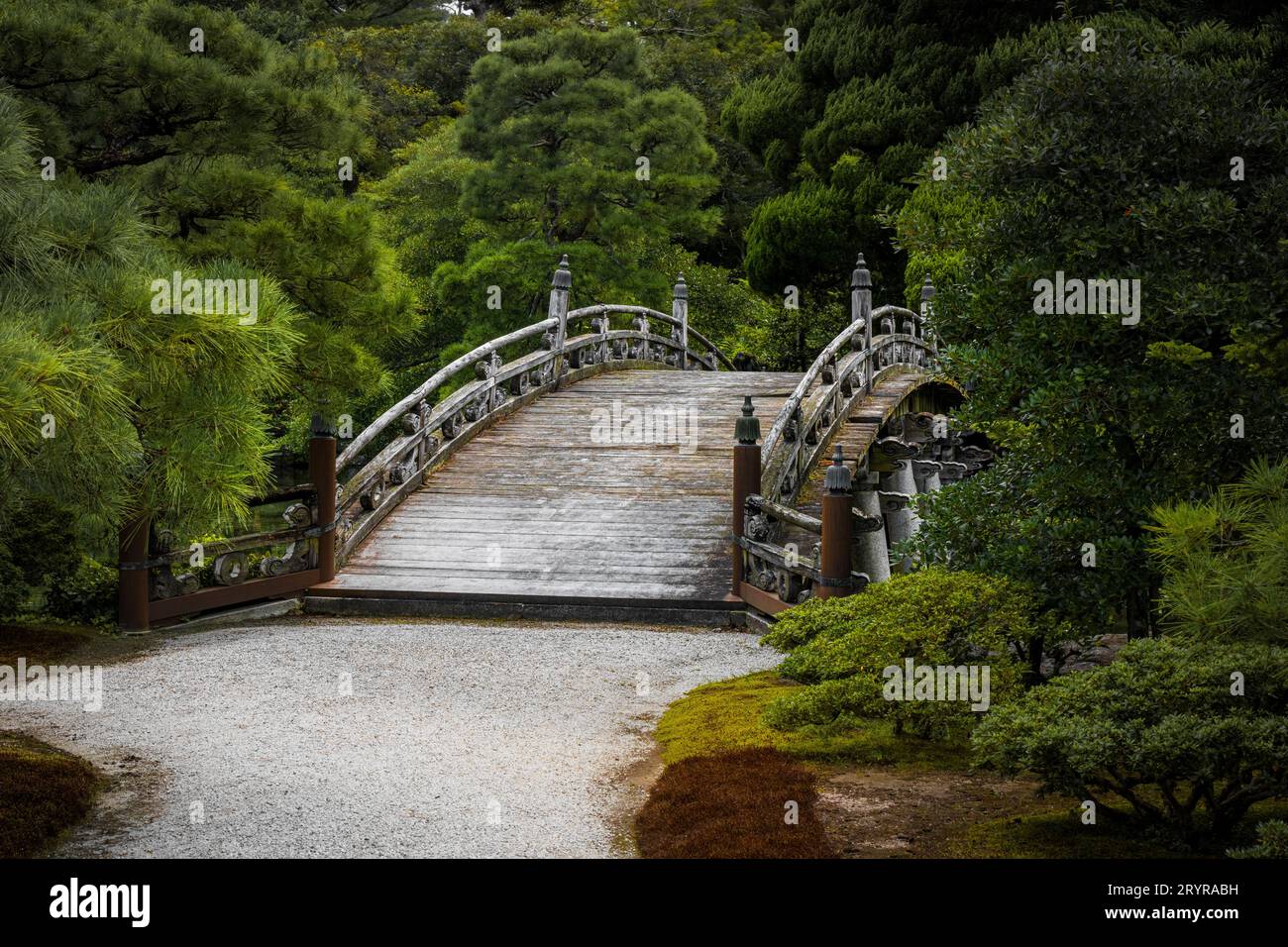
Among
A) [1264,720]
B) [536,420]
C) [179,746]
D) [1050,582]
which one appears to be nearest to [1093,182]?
[1050,582]

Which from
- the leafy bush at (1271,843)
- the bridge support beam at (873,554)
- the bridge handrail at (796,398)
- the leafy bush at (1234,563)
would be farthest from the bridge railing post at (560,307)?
the leafy bush at (1271,843)

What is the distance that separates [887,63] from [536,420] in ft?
36.3

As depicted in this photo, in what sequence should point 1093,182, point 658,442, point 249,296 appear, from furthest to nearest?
point 658,442
point 1093,182
point 249,296

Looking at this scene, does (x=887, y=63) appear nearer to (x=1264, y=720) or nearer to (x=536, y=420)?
(x=536, y=420)

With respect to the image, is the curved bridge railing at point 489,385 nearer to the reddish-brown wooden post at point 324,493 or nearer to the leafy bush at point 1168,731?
the reddish-brown wooden post at point 324,493

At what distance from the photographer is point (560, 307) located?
18438 millimetres

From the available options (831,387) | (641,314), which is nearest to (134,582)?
(831,387)

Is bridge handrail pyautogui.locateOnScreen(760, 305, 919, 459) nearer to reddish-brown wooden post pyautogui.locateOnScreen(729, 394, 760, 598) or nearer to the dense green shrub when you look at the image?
reddish-brown wooden post pyautogui.locateOnScreen(729, 394, 760, 598)

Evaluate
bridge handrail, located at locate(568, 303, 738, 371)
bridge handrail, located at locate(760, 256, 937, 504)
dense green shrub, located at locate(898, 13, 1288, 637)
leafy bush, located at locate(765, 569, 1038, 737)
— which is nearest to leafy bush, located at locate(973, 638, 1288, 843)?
leafy bush, located at locate(765, 569, 1038, 737)

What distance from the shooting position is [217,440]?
7.32 m

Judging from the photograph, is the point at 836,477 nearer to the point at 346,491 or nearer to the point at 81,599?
the point at 346,491

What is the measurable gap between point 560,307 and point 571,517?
5.57 metres

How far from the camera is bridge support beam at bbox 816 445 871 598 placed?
1025cm

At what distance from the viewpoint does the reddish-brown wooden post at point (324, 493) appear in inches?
468
